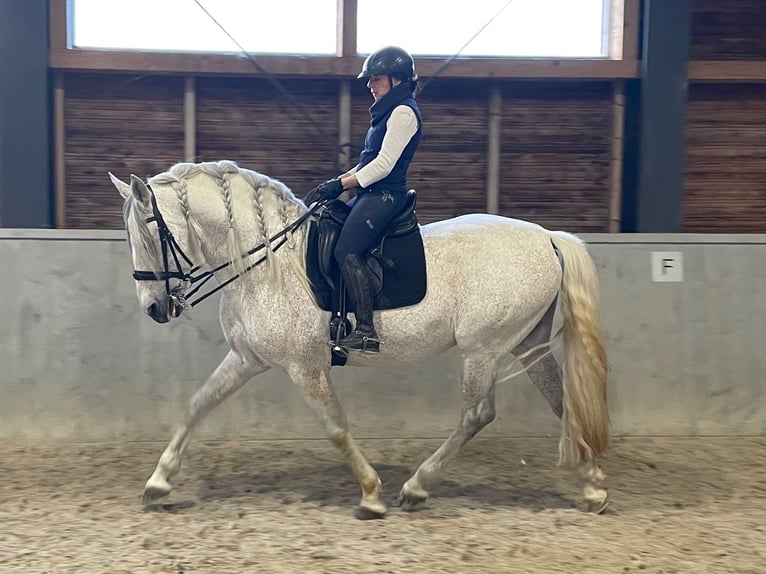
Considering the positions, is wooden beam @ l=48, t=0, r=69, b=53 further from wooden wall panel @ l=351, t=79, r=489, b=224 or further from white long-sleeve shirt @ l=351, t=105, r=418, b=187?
white long-sleeve shirt @ l=351, t=105, r=418, b=187

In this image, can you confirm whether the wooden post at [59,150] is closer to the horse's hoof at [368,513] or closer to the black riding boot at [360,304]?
the black riding boot at [360,304]

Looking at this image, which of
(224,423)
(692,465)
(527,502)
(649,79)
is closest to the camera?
(527,502)

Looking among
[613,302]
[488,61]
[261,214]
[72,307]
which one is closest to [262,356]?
[261,214]

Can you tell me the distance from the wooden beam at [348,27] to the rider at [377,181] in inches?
69.5

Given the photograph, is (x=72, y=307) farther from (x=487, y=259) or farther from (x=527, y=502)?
(x=527, y=502)

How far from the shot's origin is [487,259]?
11.5 ft

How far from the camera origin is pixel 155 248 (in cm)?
320

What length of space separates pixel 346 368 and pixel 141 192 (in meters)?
1.92

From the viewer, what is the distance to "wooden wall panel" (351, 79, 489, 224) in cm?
526

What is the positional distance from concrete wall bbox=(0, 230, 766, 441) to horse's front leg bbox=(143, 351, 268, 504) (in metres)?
1.02

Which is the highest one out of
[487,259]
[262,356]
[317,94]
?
[317,94]

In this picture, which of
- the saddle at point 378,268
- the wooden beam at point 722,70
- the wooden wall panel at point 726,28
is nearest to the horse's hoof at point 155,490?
the saddle at point 378,268

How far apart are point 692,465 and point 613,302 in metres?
1.08

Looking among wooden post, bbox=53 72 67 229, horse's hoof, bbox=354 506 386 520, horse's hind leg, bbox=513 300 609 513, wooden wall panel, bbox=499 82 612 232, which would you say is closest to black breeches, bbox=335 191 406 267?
horse's hind leg, bbox=513 300 609 513
